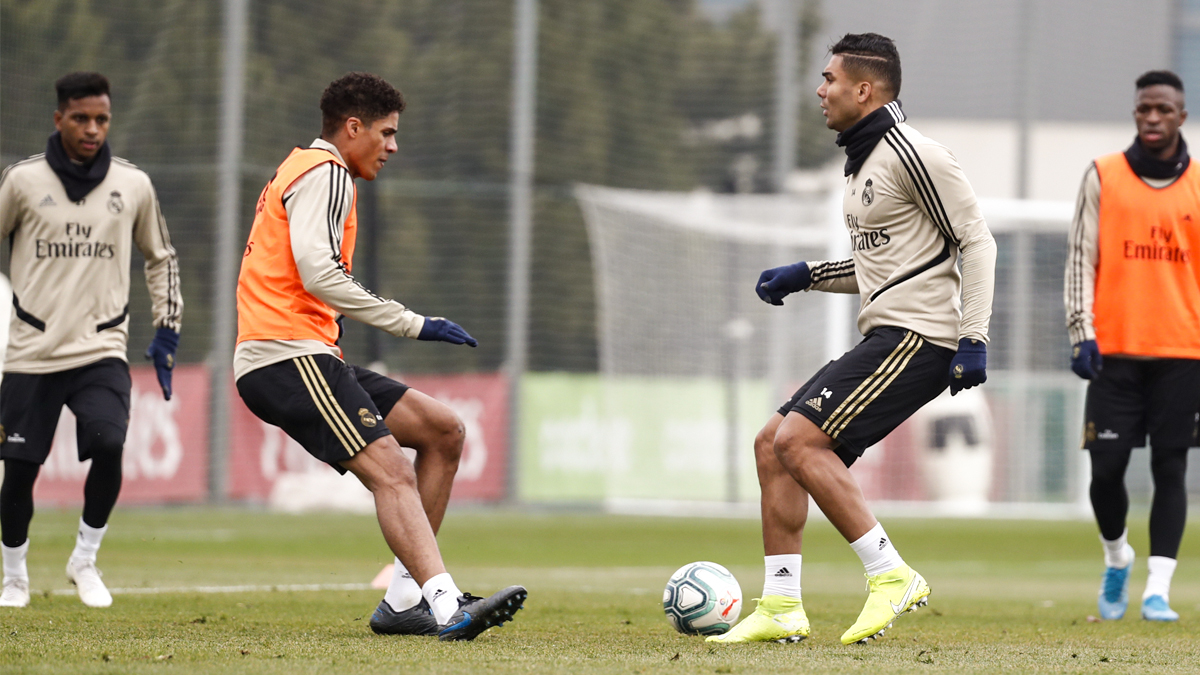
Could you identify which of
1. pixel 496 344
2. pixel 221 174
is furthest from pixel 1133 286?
pixel 496 344

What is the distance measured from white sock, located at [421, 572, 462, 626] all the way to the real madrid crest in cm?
60

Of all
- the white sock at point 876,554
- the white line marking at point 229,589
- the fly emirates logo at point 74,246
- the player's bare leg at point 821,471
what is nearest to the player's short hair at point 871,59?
the player's bare leg at point 821,471

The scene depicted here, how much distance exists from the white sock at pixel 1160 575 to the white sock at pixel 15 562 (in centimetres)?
520

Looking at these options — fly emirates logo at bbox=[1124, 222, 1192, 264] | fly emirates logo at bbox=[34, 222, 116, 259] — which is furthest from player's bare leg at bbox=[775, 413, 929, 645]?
fly emirates logo at bbox=[34, 222, 116, 259]

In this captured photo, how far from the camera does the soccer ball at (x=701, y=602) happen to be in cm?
605

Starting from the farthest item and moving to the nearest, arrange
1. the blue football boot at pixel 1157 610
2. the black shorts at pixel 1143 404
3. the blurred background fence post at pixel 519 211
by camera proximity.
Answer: the blurred background fence post at pixel 519 211
the black shorts at pixel 1143 404
the blue football boot at pixel 1157 610

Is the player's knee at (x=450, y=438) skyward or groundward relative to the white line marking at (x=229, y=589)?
skyward

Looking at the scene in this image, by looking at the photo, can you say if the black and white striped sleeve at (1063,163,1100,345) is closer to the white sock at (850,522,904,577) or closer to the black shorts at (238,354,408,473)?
the white sock at (850,522,904,577)

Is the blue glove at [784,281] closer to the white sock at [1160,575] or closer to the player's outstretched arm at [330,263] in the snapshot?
the player's outstretched arm at [330,263]

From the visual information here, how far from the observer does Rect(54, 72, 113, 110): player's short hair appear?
7.02m

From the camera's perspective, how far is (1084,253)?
24.6 feet

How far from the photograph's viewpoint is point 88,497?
7.20 m

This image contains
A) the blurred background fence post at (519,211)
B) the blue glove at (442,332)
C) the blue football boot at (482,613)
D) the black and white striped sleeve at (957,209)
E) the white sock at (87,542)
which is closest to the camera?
the blue football boot at (482,613)

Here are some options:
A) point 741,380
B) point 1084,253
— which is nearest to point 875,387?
point 1084,253
